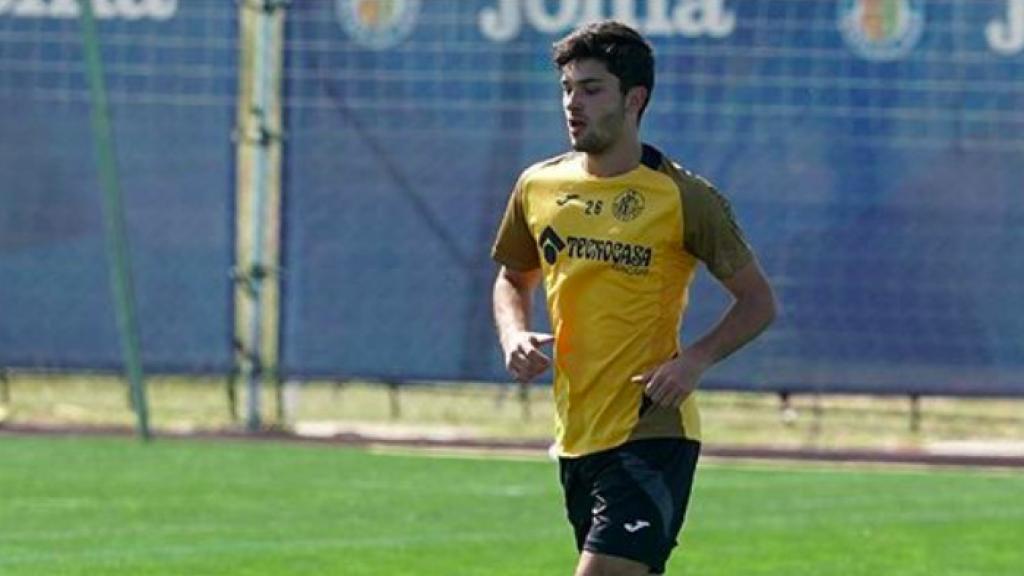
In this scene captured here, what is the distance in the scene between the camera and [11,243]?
761 inches

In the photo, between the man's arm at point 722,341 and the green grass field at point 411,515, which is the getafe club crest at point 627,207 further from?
the green grass field at point 411,515

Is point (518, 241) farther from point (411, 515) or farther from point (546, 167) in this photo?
point (411, 515)

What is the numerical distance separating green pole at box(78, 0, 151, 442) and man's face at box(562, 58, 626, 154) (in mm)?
10614

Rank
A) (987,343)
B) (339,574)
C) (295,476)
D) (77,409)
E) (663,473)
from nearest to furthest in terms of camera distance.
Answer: (663,473), (339,574), (295,476), (987,343), (77,409)

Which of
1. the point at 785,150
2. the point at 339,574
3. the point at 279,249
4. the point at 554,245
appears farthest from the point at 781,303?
the point at 554,245

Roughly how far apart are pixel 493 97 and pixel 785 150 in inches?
76.0

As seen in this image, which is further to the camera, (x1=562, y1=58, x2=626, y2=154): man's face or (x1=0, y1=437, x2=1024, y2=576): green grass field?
(x1=0, y1=437, x2=1024, y2=576): green grass field

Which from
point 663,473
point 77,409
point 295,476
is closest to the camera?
point 663,473

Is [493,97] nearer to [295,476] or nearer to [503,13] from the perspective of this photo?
[503,13]

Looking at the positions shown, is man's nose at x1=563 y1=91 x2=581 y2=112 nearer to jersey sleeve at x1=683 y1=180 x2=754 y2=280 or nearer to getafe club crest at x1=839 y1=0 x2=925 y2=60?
jersey sleeve at x1=683 y1=180 x2=754 y2=280

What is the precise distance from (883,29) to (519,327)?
427 inches

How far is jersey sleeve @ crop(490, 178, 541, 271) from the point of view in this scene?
7875 millimetres

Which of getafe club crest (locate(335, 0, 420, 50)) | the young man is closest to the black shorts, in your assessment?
the young man

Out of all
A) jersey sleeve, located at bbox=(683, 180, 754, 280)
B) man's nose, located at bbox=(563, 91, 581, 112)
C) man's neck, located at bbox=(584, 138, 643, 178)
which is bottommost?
jersey sleeve, located at bbox=(683, 180, 754, 280)
